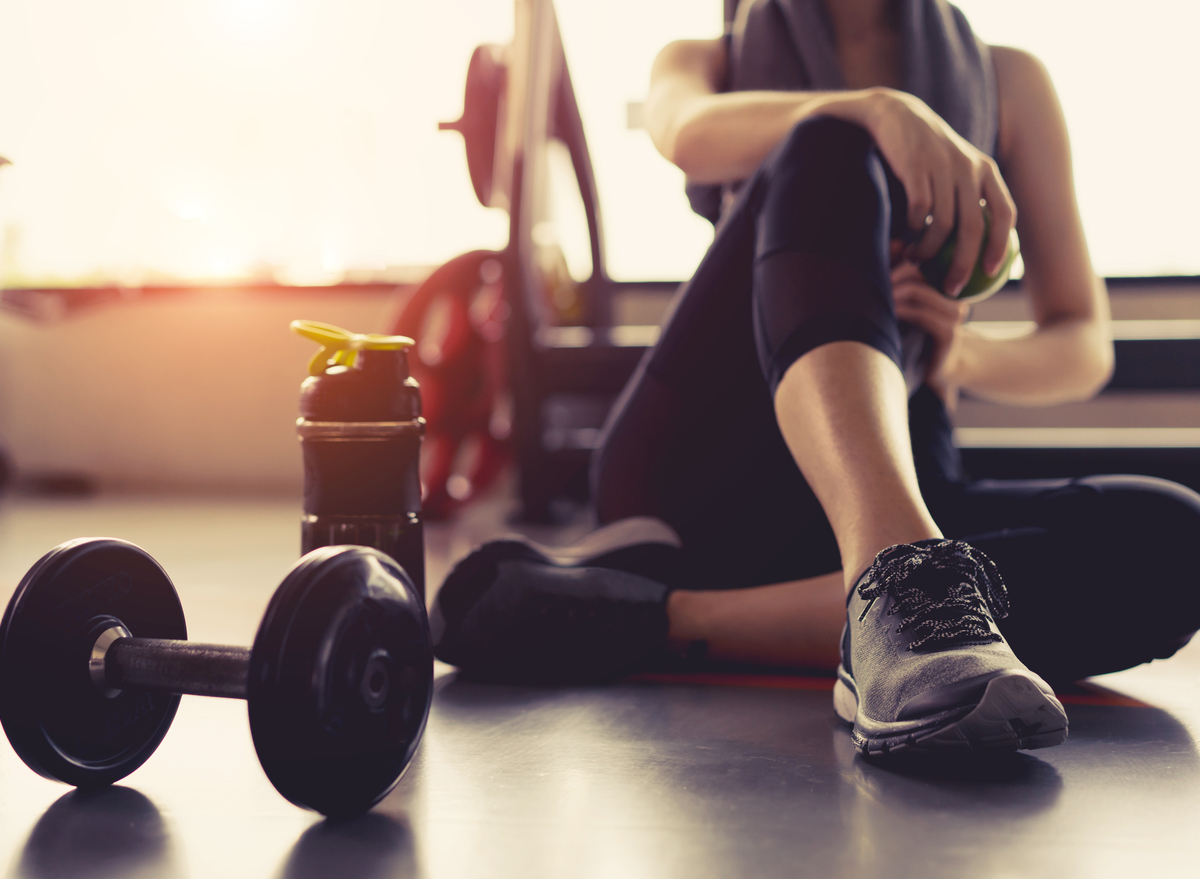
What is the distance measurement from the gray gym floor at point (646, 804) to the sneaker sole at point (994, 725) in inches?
1.3

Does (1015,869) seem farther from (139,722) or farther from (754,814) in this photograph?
(139,722)

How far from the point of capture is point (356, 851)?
0.54 meters

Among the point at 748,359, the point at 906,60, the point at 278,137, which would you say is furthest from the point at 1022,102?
the point at 278,137

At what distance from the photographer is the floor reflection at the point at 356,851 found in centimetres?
51

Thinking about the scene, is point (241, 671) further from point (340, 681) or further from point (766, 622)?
point (766, 622)

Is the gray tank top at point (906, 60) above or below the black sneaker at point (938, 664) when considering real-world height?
above

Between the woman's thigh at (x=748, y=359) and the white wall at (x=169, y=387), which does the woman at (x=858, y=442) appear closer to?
the woman's thigh at (x=748, y=359)

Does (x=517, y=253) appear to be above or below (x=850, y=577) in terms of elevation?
above

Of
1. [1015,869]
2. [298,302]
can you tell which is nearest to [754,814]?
[1015,869]

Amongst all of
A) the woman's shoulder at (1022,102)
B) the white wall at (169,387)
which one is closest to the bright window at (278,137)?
the white wall at (169,387)

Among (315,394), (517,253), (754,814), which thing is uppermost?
(517,253)

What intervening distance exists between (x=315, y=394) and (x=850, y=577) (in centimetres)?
49

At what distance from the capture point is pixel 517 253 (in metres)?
2.33

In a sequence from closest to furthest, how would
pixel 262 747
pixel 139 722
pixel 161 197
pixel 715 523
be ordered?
1. pixel 262 747
2. pixel 139 722
3. pixel 715 523
4. pixel 161 197
